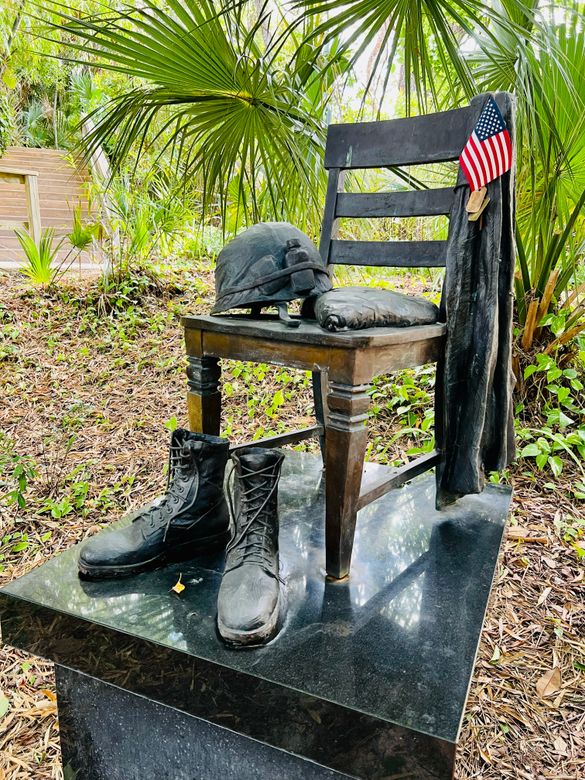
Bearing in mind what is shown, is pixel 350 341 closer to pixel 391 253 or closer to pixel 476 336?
pixel 476 336

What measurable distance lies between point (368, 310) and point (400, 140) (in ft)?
2.00

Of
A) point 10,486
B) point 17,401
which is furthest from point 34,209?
point 10,486

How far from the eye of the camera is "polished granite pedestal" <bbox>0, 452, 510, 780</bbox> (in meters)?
0.86

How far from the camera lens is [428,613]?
3.59 ft

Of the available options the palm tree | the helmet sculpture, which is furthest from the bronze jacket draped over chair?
the palm tree

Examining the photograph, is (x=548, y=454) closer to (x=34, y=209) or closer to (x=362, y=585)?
(x=362, y=585)

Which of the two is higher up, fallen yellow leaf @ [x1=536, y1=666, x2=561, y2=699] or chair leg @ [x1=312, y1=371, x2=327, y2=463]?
chair leg @ [x1=312, y1=371, x2=327, y2=463]

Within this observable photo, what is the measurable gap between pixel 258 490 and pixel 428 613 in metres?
0.41

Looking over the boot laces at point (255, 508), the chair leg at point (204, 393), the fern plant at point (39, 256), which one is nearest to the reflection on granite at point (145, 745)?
the boot laces at point (255, 508)

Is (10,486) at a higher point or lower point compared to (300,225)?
lower

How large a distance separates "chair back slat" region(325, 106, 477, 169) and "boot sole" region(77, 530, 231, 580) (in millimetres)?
1049

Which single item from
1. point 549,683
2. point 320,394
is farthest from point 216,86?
point 549,683

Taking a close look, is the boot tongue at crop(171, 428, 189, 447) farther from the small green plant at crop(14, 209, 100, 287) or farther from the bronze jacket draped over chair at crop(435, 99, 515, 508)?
the small green plant at crop(14, 209, 100, 287)

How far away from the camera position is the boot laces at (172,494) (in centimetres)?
122
